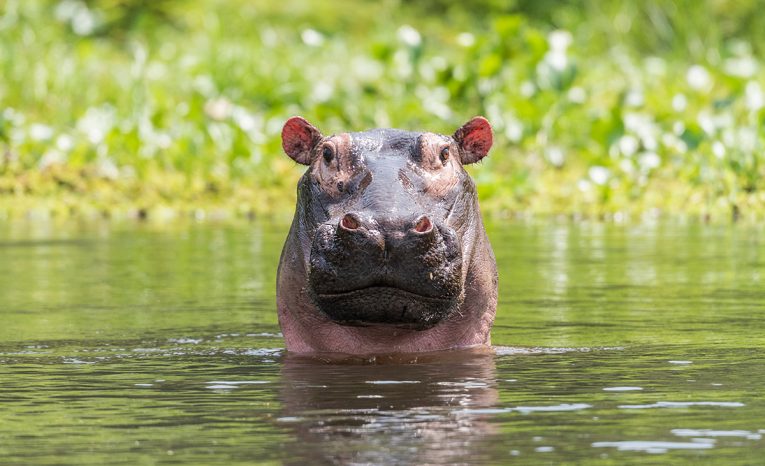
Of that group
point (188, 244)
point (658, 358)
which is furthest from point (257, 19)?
point (658, 358)

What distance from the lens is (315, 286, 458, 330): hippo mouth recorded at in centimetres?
632

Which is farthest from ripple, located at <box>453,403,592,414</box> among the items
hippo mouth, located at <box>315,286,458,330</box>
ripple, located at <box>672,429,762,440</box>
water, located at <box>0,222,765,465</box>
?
hippo mouth, located at <box>315,286,458,330</box>

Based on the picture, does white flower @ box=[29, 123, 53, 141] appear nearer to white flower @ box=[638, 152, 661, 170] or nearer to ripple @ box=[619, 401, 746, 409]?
white flower @ box=[638, 152, 661, 170]

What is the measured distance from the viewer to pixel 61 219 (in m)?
17.9

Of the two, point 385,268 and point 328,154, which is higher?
point 328,154

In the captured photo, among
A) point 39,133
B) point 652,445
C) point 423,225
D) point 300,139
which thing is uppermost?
point 39,133

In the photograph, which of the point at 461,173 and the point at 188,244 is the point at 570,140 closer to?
the point at 188,244

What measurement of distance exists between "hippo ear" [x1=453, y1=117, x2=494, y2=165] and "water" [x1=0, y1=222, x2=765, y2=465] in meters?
0.90

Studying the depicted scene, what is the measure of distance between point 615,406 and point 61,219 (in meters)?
12.9

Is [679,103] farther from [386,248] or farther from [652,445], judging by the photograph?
[652,445]

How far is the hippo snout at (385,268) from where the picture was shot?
615 cm

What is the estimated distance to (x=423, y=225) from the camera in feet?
20.4

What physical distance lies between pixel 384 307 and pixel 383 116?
520 inches

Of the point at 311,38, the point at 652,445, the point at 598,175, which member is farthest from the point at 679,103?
→ the point at 652,445
